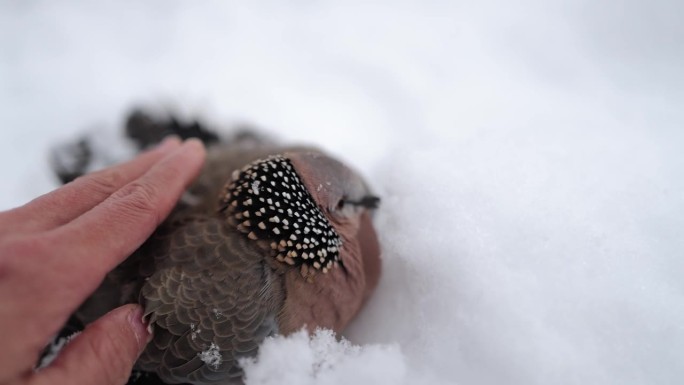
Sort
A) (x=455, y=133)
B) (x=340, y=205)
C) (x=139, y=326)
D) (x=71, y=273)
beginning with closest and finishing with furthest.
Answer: (x=71, y=273) < (x=139, y=326) < (x=340, y=205) < (x=455, y=133)

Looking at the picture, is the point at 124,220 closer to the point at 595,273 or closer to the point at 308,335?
the point at 308,335

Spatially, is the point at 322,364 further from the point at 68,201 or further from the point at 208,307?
the point at 68,201

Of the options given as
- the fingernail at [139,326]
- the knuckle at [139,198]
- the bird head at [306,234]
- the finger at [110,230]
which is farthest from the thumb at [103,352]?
the bird head at [306,234]

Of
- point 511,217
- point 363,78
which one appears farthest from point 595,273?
point 363,78

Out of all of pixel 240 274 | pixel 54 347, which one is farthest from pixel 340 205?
pixel 54 347

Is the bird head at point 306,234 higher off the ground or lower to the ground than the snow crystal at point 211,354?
higher

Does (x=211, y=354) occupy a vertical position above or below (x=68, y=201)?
below

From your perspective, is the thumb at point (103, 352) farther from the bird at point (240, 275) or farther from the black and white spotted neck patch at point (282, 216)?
the black and white spotted neck patch at point (282, 216)
